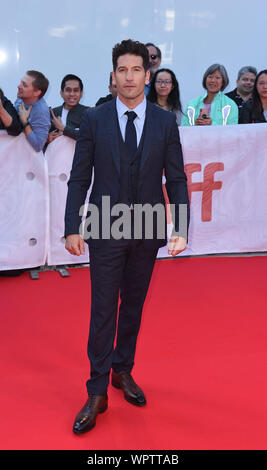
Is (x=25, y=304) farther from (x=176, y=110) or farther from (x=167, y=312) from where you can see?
(x=176, y=110)

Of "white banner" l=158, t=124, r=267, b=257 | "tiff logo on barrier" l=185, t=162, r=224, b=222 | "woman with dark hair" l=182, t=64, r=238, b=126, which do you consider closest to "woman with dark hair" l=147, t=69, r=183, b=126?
"woman with dark hair" l=182, t=64, r=238, b=126

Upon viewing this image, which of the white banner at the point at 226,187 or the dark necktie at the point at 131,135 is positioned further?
the white banner at the point at 226,187

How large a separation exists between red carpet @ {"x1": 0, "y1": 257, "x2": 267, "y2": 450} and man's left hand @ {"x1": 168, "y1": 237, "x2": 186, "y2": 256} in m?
0.82

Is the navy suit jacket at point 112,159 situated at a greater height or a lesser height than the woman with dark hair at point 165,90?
lesser

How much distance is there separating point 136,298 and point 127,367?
419 mm

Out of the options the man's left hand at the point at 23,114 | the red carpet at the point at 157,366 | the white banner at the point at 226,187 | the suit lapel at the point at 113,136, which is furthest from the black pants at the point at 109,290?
the white banner at the point at 226,187

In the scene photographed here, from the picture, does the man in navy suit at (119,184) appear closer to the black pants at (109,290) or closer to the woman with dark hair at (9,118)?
the black pants at (109,290)

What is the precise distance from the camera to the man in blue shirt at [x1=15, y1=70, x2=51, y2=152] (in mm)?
4383

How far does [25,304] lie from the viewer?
3.79m

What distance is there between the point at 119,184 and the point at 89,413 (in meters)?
1.07

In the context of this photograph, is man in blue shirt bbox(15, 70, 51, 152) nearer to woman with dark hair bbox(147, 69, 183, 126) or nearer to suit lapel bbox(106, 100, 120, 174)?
woman with dark hair bbox(147, 69, 183, 126)

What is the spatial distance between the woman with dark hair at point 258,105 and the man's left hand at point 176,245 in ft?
11.1

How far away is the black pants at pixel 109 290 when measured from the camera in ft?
7.19

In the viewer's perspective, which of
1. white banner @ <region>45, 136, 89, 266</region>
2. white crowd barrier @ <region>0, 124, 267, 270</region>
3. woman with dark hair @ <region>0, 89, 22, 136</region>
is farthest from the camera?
white banner @ <region>45, 136, 89, 266</region>
